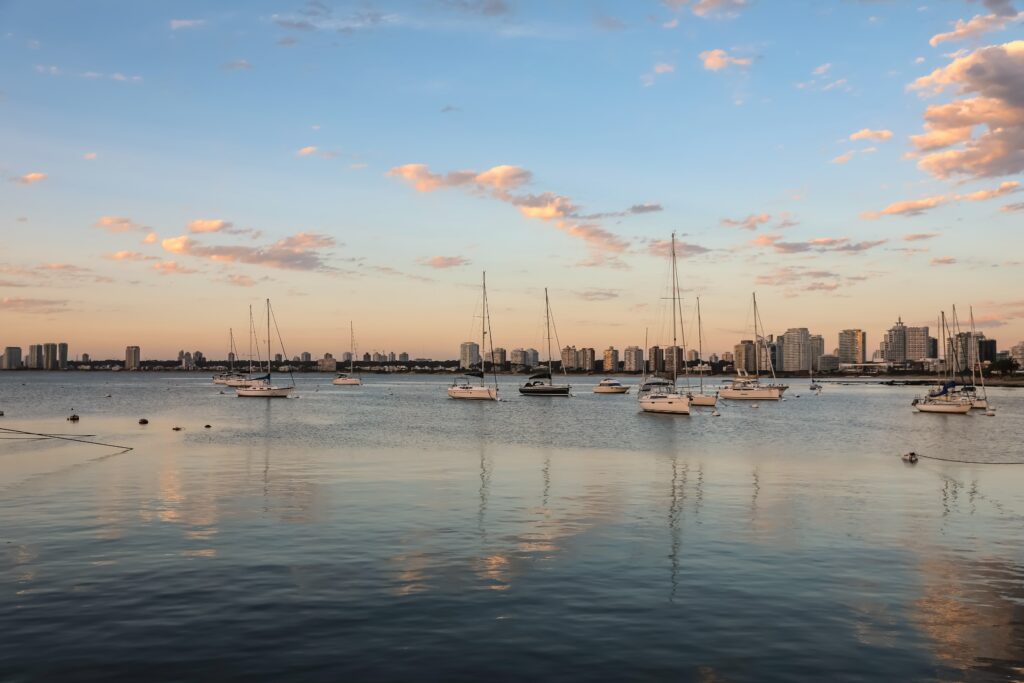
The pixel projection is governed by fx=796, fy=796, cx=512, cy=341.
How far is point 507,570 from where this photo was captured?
2161cm

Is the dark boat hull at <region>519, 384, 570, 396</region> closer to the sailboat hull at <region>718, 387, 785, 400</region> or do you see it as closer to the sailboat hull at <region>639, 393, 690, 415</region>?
the sailboat hull at <region>718, 387, 785, 400</region>

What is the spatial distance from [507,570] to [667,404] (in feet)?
279

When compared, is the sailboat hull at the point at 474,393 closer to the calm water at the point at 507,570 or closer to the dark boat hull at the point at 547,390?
the dark boat hull at the point at 547,390

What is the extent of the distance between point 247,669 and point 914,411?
12386 centimetres

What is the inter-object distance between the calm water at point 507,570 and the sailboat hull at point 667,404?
53.0 m

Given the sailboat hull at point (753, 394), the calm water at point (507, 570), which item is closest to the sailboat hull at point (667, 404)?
the sailboat hull at point (753, 394)

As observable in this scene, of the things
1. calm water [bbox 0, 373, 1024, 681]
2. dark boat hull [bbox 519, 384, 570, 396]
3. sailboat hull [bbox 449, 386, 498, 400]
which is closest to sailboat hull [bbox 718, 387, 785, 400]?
dark boat hull [bbox 519, 384, 570, 396]

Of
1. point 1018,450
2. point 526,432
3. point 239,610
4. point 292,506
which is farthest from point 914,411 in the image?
point 239,610

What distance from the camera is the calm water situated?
14922 millimetres

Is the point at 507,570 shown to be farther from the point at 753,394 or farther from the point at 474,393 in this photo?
the point at 753,394

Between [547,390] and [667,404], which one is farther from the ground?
[547,390]

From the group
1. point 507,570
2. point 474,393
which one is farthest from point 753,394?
point 507,570

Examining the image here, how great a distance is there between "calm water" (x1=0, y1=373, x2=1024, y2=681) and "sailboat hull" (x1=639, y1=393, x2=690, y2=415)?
5304 centimetres

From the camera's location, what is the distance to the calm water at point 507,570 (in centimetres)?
1492
